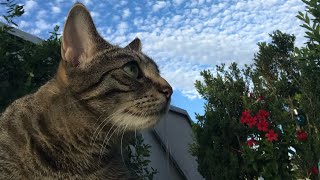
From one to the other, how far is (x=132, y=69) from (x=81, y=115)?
16.9 inches

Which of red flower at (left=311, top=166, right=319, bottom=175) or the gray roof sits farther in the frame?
red flower at (left=311, top=166, right=319, bottom=175)

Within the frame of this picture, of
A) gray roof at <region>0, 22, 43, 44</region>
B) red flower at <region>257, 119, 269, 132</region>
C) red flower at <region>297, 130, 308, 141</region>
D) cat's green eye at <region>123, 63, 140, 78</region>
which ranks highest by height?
gray roof at <region>0, 22, 43, 44</region>

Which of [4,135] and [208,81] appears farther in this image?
[208,81]

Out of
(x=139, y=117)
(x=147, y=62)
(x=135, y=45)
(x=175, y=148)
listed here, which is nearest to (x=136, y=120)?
(x=139, y=117)

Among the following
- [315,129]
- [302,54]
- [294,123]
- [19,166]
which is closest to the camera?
[19,166]

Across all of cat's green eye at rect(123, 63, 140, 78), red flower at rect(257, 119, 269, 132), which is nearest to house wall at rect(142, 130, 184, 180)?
red flower at rect(257, 119, 269, 132)

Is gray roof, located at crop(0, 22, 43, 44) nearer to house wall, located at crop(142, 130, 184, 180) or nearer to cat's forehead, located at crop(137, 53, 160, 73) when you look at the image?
cat's forehead, located at crop(137, 53, 160, 73)

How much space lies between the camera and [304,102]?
5355 mm

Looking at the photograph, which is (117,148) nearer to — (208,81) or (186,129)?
(208,81)

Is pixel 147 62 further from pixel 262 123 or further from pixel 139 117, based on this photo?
pixel 262 123

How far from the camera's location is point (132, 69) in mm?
2344

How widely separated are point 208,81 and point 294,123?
1849 mm

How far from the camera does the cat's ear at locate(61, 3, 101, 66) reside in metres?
2.30

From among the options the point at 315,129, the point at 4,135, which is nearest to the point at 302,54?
the point at 315,129
